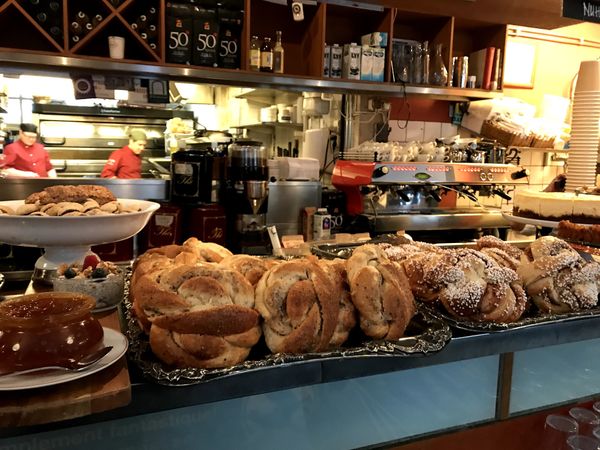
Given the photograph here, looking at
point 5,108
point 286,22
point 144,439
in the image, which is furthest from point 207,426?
point 5,108

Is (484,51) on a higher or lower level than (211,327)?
higher

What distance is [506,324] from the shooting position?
114 cm

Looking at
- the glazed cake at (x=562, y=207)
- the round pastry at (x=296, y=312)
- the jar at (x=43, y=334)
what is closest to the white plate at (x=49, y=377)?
the jar at (x=43, y=334)

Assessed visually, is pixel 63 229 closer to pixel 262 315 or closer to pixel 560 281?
pixel 262 315

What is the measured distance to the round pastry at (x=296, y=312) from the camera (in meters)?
0.94

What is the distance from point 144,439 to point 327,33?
4.00 meters

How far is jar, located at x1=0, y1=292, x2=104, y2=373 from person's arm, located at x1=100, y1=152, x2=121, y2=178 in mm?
5295

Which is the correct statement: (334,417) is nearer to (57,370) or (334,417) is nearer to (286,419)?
(286,419)

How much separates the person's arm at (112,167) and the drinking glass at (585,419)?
5.28 meters

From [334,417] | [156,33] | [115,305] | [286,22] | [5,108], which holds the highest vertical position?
[286,22]

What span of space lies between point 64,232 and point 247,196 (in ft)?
7.07

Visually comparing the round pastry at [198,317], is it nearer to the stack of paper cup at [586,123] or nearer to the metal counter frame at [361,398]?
the metal counter frame at [361,398]

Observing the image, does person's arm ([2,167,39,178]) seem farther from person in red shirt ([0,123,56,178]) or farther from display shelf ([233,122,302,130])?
display shelf ([233,122,302,130])

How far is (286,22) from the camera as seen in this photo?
4230 millimetres
